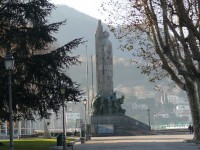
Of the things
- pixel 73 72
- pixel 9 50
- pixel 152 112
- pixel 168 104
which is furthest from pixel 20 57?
pixel 168 104

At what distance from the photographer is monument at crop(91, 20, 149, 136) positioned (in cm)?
6721

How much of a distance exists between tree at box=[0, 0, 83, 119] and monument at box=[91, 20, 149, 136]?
34.6 meters

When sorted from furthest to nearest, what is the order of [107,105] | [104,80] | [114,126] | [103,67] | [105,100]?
[103,67], [104,80], [107,105], [105,100], [114,126]

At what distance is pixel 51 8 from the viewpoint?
1323 inches

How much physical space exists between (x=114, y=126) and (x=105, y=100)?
4470 mm

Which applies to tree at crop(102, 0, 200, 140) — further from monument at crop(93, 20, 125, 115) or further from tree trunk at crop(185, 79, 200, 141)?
monument at crop(93, 20, 125, 115)

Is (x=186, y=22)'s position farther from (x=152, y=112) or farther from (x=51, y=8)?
(x=152, y=112)

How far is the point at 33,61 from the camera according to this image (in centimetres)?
3042

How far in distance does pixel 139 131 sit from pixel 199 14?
45.1 metres

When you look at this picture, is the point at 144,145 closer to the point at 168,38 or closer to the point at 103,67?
the point at 168,38

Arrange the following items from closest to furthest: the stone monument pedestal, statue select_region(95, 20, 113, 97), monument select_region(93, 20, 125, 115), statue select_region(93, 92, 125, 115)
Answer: the stone monument pedestal
statue select_region(93, 92, 125, 115)
monument select_region(93, 20, 125, 115)
statue select_region(95, 20, 113, 97)

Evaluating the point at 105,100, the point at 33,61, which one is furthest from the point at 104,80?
the point at 33,61

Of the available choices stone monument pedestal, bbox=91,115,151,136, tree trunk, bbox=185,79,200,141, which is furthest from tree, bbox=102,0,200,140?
stone monument pedestal, bbox=91,115,151,136

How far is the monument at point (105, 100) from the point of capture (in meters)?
67.2
